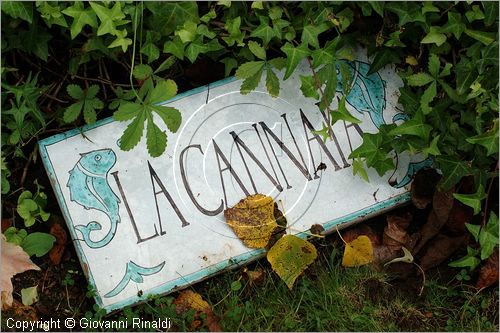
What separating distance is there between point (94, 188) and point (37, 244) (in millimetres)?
247

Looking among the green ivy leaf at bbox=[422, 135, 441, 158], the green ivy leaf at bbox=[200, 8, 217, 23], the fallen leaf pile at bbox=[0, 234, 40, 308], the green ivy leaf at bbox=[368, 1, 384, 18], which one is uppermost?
the green ivy leaf at bbox=[200, 8, 217, 23]

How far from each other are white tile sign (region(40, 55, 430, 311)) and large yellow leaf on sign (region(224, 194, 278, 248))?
0.07 ft

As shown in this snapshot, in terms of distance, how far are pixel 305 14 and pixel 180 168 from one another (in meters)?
0.63

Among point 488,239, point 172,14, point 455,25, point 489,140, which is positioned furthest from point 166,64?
point 488,239

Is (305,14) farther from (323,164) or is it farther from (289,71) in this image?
→ (323,164)

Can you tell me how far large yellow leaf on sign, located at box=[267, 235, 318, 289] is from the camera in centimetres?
223

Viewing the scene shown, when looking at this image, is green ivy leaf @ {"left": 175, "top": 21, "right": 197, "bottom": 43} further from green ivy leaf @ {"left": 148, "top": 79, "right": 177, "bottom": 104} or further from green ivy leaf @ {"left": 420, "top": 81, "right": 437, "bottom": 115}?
green ivy leaf @ {"left": 420, "top": 81, "right": 437, "bottom": 115}

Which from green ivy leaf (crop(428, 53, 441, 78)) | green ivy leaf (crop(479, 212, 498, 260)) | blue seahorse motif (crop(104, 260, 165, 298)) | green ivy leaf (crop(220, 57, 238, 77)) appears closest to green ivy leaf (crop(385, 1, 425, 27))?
green ivy leaf (crop(428, 53, 441, 78))

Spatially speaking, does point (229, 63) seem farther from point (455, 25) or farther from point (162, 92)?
point (455, 25)

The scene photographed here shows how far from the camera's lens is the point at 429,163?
2291mm

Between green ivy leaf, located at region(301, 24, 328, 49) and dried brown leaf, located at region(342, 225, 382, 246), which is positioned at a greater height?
green ivy leaf, located at region(301, 24, 328, 49)

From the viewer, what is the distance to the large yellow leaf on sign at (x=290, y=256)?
2.23 metres

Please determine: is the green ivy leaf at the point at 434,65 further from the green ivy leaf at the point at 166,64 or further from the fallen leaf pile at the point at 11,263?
the fallen leaf pile at the point at 11,263

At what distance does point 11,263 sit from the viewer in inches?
84.3
